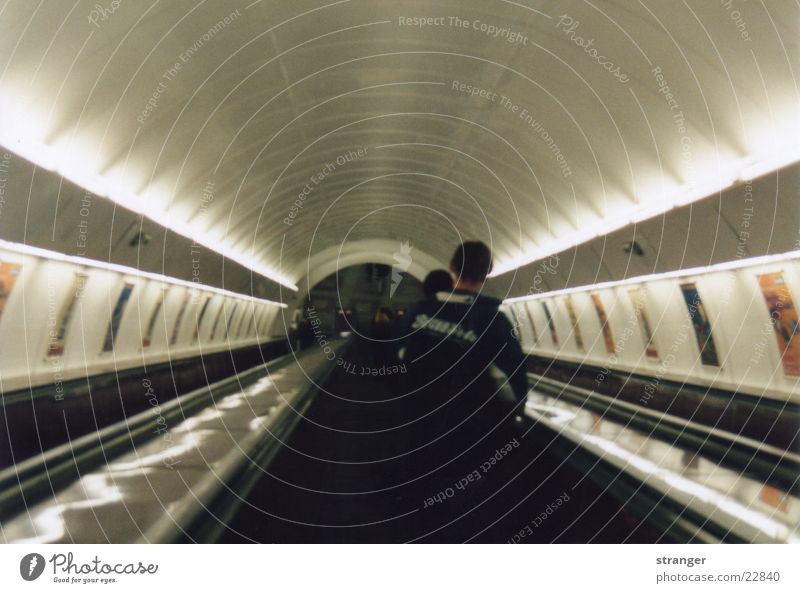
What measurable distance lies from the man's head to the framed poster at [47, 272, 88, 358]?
3.73 ft

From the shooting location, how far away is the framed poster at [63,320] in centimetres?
166

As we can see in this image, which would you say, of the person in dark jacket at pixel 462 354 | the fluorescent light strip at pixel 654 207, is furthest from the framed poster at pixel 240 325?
the fluorescent light strip at pixel 654 207

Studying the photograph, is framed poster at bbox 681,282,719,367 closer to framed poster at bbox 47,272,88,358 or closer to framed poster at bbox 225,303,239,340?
framed poster at bbox 225,303,239,340

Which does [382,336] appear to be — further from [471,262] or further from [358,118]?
[358,118]

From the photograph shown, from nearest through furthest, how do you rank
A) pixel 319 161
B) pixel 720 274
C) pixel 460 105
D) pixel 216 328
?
pixel 216 328, pixel 319 161, pixel 460 105, pixel 720 274

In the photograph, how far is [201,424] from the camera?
1.61 m

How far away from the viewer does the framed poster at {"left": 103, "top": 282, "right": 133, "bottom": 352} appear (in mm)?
1579

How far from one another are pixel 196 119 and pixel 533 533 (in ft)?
5.84

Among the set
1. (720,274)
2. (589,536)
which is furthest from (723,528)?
(720,274)

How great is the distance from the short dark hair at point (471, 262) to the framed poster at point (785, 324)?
882 millimetres

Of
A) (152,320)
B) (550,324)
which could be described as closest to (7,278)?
(152,320)

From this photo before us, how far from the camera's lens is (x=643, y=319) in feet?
5.66

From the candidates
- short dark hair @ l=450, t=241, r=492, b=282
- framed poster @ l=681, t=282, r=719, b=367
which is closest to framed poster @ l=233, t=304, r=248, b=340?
short dark hair @ l=450, t=241, r=492, b=282
